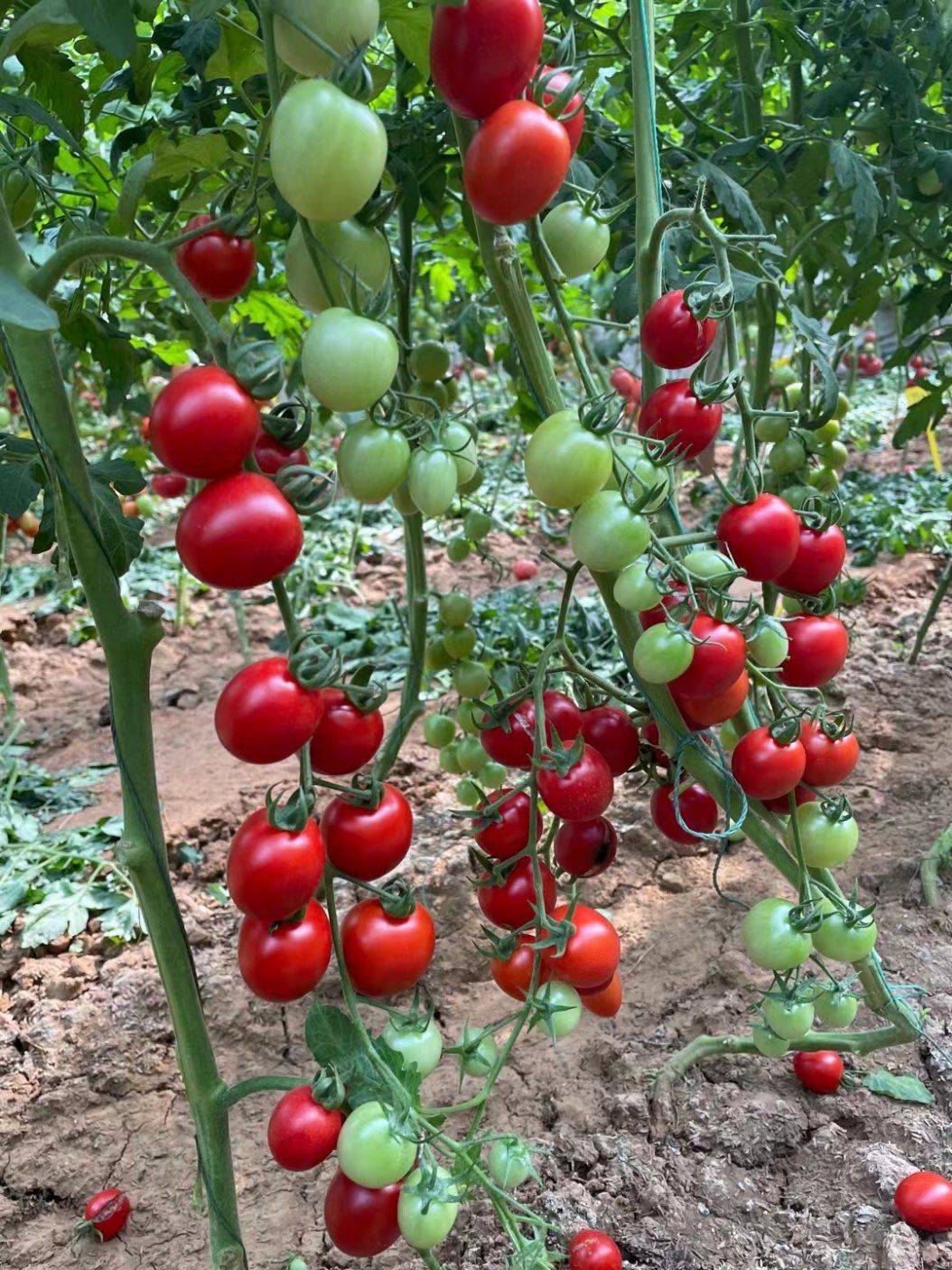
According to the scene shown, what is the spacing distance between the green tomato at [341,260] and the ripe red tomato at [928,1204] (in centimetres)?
100

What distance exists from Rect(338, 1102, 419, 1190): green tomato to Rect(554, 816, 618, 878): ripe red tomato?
30cm

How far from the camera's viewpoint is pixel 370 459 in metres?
0.70

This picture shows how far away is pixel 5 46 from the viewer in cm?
71

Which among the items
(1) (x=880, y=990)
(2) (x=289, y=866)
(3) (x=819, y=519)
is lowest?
(1) (x=880, y=990)

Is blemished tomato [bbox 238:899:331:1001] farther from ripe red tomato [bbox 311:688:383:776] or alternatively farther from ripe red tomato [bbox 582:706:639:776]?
ripe red tomato [bbox 582:706:639:776]

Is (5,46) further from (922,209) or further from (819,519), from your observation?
(922,209)

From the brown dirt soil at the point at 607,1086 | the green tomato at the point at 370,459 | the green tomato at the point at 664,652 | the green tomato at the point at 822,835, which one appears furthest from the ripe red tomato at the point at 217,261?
the brown dirt soil at the point at 607,1086

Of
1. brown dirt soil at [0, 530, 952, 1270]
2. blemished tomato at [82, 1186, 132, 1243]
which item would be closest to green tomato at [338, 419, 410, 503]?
brown dirt soil at [0, 530, 952, 1270]

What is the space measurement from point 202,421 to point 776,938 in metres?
0.64

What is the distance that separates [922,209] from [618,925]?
1.14m

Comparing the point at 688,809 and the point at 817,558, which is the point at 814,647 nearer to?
the point at 817,558

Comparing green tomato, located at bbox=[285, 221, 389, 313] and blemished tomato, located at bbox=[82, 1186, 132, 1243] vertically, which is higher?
green tomato, located at bbox=[285, 221, 389, 313]

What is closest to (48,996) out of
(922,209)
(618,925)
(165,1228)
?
(165,1228)

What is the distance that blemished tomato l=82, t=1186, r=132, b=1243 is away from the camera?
1180mm
